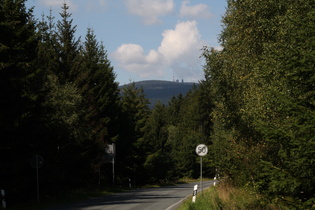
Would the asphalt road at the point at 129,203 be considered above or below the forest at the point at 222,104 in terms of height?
below

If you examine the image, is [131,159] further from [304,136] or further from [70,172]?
[304,136]

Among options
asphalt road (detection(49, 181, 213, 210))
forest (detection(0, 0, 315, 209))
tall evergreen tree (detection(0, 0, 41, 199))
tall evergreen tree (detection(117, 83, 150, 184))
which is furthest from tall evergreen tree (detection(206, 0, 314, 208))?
tall evergreen tree (detection(117, 83, 150, 184))

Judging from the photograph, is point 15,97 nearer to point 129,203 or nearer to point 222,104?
point 129,203

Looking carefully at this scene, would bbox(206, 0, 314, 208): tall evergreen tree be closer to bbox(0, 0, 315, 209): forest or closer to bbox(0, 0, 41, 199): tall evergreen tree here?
bbox(0, 0, 315, 209): forest

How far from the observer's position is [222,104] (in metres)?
23.0

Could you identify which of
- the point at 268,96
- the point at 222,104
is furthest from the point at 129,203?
the point at 268,96

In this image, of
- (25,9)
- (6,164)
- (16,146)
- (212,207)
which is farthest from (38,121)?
(212,207)

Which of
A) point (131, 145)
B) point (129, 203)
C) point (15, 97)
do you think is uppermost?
point (15, 97)

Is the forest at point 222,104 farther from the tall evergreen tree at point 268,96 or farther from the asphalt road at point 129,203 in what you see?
the asphalt road at point 129,203

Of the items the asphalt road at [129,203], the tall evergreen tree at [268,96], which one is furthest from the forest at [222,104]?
the asphalt road at [129,203]

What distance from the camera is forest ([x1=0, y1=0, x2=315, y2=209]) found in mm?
10664

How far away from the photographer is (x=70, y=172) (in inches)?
1484

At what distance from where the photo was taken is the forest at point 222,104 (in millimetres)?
10664

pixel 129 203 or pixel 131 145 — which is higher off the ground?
pixel 131 145
